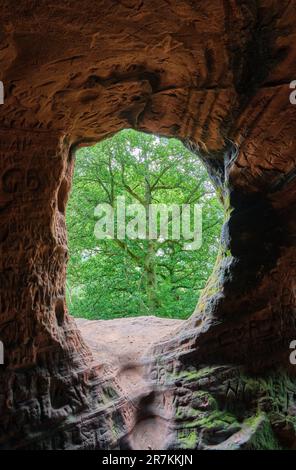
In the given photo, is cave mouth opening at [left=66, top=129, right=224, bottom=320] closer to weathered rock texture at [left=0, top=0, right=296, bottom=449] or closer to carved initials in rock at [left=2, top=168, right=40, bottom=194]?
weathered rock texture at [left=0, top=0, right=296, bottom=449]

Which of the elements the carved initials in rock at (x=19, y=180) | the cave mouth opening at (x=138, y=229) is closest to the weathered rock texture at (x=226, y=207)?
the carved initials in rock at (x=19, y=180)

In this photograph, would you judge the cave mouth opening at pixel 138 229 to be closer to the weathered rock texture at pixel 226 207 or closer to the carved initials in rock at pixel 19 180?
the weathered rock texture at pixel 226 207

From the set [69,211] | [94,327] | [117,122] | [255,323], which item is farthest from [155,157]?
[255,323]

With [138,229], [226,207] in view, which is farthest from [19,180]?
[138,229]

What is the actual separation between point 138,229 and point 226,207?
231 inches

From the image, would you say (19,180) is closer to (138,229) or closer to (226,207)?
(226,207)

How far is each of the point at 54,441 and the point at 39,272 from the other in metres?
1.24

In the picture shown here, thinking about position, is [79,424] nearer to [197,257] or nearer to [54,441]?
[54,441]

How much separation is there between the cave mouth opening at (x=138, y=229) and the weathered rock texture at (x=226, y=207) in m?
5.46

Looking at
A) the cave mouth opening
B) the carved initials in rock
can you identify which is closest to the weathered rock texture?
the carved initials in rock

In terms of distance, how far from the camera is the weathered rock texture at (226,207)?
219 centimetres

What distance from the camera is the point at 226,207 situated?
12.4 ft

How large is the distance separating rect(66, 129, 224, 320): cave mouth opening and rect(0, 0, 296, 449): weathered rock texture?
215 inches

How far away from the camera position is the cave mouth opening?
9.23 metres
